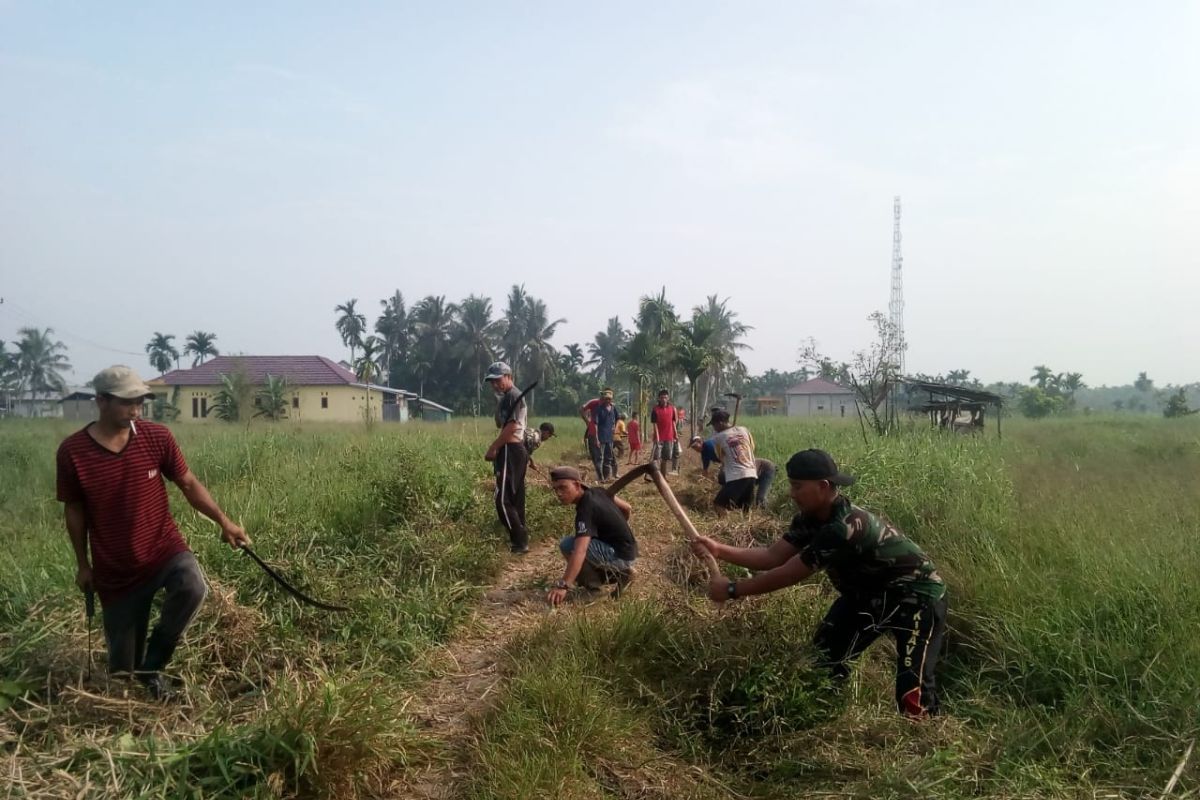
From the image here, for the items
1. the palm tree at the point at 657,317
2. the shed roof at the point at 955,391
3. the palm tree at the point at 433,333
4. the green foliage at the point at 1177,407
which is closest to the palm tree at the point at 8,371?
the palm tree at the point at 433,333

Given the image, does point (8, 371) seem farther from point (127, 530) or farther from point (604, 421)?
point (127, 530)

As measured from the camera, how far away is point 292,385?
39781 mm

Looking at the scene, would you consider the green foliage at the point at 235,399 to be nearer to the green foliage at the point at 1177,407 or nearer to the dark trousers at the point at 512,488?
the dark trousers at the point at 512,488

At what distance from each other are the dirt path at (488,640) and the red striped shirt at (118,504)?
55.9 inches

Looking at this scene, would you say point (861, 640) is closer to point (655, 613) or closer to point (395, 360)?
point (655, 613)

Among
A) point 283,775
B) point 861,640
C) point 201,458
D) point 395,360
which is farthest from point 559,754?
point 395,360

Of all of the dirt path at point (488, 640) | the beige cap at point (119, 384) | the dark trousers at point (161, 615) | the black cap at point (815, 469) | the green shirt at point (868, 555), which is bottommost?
the dirt path at point (488, 640)

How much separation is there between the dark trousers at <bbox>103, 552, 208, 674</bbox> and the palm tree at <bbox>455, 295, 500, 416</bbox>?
52172 millimetres

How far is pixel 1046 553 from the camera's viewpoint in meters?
5.00

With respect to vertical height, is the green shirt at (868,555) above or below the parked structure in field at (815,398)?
below

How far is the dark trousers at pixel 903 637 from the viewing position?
3.38m

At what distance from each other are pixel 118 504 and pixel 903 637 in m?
3.57

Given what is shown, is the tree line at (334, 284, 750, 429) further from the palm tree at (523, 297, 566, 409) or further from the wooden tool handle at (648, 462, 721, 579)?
the wooden tool handle at (648, 462, 721, 579)

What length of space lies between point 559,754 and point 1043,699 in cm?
245
